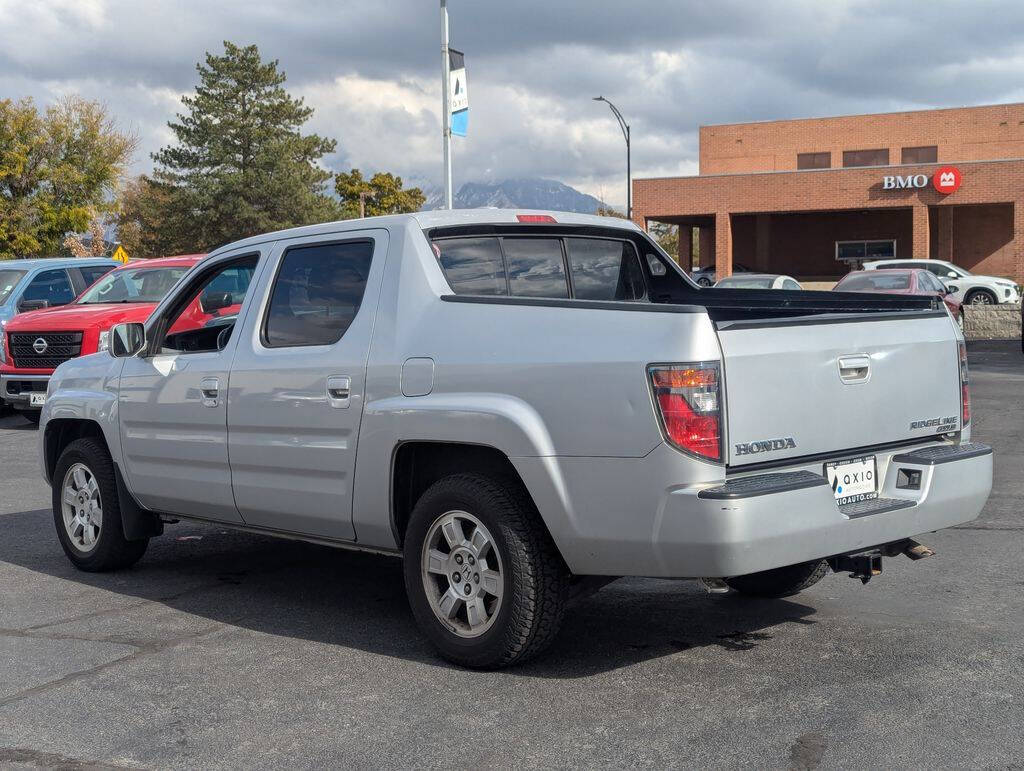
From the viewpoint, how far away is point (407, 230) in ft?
18.2

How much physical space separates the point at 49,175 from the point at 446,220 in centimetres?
5088

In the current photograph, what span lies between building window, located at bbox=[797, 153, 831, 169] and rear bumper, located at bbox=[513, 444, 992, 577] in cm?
5568

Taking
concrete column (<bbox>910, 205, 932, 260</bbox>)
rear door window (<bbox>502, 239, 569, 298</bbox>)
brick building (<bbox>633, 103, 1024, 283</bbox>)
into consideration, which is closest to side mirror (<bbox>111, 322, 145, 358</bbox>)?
rear door window (<bbox>502, 239, 569, 298</bbox>)

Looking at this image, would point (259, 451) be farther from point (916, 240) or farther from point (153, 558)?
point (916, 240)

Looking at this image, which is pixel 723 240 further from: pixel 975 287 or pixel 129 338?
pixel 129 338

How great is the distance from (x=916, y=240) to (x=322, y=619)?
139 ft

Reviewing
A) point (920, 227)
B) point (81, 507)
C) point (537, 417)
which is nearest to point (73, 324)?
point (81, 507)

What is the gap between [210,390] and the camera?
247 inches

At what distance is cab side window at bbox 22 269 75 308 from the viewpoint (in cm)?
1777

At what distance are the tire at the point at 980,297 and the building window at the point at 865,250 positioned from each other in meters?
14.7

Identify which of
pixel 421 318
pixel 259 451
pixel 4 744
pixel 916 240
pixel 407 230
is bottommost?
pixel 4 744

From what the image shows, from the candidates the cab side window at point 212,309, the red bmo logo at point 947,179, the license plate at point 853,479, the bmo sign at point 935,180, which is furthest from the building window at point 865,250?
the license plate at point 853,479

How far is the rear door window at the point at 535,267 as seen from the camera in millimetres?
5855

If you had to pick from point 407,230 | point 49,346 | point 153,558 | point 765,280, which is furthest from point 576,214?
point 765,280
